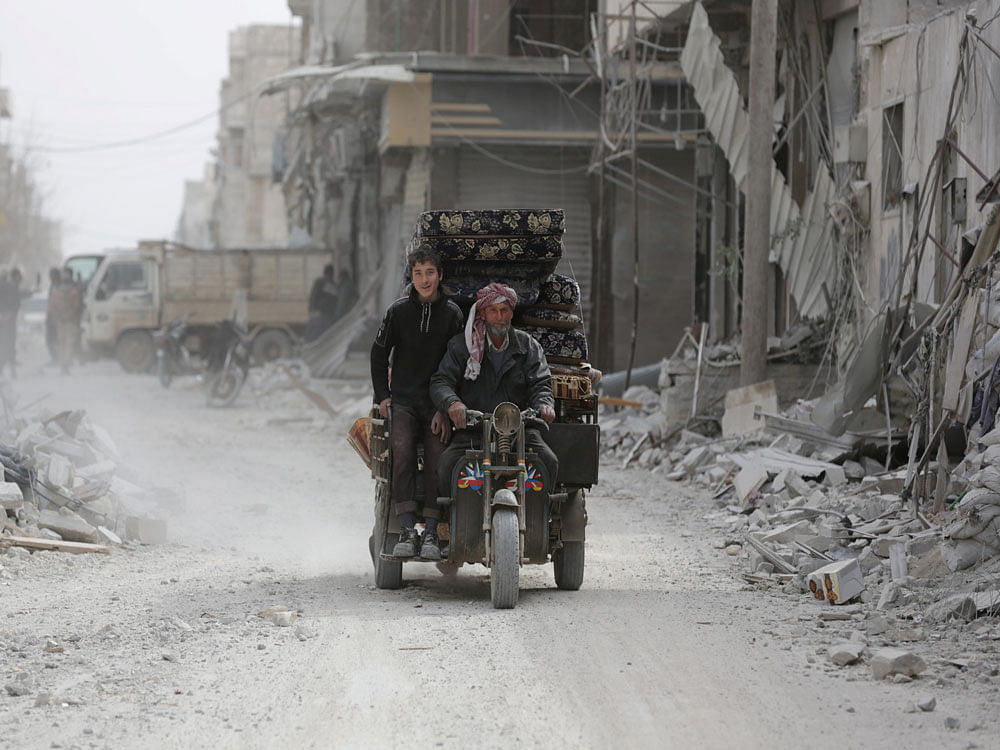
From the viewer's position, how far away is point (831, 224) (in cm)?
1485

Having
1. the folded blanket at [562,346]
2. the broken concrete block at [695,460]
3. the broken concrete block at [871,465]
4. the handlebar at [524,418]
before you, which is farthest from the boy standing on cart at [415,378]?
the broken concrete block at [695,460]

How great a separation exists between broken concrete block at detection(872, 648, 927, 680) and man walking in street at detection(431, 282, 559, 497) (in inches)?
94.6

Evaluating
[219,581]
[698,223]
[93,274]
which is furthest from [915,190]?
[93,274]

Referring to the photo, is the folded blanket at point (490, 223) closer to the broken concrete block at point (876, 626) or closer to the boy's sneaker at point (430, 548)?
the boy's sneaker at point (430, 548)

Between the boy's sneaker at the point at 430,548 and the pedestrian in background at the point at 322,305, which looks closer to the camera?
the boy's sneaker at the point at 430,548

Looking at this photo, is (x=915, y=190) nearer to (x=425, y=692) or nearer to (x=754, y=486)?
(x=754, y=486)

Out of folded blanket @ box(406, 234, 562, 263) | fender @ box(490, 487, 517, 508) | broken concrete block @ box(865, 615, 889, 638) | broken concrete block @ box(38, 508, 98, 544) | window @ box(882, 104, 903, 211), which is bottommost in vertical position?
broken concrete block @ box(38, 508, 98, 544)

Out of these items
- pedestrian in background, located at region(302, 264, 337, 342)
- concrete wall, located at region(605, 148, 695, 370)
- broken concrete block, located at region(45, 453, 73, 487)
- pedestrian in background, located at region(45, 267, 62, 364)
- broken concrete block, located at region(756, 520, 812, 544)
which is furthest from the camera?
pedestrian in background, located at region(45, 267, 62, 364)

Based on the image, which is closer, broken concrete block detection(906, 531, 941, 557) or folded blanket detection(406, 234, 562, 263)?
broken concrete block detection(906, 531, 941, 557)

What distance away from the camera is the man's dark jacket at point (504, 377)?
7.84 meters

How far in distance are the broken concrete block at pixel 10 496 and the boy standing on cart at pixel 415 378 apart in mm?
2952

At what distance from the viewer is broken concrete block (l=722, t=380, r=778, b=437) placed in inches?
550

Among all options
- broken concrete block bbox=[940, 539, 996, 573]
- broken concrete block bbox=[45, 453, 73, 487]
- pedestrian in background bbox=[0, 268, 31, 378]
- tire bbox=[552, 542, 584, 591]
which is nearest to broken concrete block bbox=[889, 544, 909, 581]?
broken concrete block bbox=[940, 539, 996, 573]

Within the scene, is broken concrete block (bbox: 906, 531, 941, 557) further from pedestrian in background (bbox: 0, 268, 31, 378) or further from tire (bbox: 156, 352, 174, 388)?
pedestrian in background (bbox: 0, 268, 31, 378)
